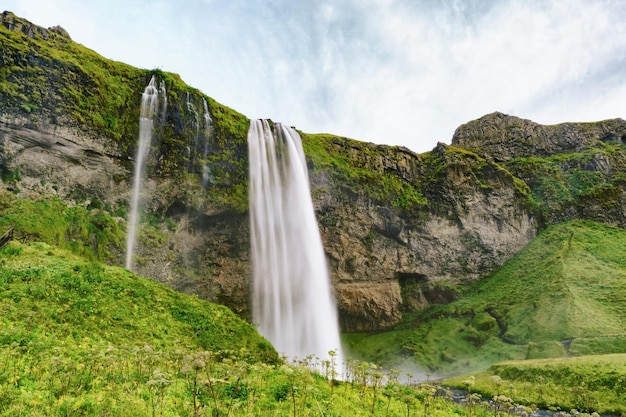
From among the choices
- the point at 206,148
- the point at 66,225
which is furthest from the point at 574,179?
the point at 66,225

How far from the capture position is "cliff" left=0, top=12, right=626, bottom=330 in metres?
30.2

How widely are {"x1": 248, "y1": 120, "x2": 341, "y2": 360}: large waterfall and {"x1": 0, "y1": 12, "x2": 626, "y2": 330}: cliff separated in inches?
65.2

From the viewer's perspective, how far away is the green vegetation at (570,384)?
21.8 metres

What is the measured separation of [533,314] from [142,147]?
4677 cm

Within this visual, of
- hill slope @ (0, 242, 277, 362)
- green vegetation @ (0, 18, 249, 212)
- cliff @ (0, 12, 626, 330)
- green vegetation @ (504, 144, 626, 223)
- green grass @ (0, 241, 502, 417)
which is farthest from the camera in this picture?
green vegetation @ (504, 144, 626, 223)

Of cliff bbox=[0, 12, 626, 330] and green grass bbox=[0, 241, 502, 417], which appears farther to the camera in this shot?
cliff bbox=[0, 12, 626, 330]

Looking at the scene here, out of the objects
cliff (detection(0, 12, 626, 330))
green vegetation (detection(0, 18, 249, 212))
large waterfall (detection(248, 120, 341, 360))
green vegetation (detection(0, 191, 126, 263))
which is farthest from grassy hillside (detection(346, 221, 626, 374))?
green vegetation (detection(0, 191, 126, 263))

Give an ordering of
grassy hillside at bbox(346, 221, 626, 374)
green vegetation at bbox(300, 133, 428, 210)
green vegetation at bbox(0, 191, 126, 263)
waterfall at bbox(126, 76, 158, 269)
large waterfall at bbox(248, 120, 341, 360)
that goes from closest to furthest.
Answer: green vegetation at bbox(0, 191, 126, 263)
waterfall at bbox(126, 76, 158, 269)
grassy hillside at bbox(346, 221, 626, 374)
large waterfall at bbox(248, 120, 341, 360)
green vegetation at bbox(300, 133, 428, 210)

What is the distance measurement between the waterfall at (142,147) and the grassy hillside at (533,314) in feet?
98.2

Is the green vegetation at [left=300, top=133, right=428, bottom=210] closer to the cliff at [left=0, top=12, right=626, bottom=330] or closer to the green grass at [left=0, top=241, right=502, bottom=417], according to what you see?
the cliff at [left=0, top=12, right=626, bottom=330]

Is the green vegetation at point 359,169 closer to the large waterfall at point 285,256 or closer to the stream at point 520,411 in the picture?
the large waterfall at point 285,256

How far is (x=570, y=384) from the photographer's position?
2455cm

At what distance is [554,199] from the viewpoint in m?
67.6

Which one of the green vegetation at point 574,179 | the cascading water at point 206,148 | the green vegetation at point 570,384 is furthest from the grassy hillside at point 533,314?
the cascading water at point 206,148
